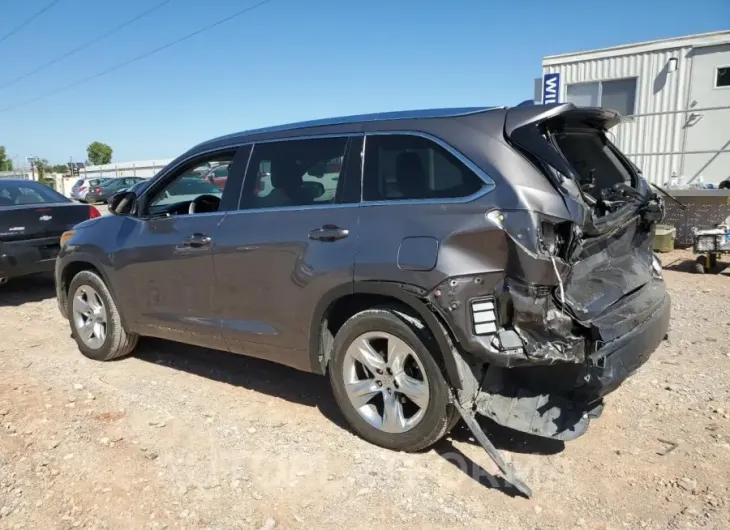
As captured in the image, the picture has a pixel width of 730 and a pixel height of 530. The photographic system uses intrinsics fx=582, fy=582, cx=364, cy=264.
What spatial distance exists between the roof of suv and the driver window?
22cm

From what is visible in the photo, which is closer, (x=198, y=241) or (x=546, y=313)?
(x=546, y=313)

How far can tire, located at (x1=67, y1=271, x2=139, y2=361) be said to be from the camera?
4.90 meters

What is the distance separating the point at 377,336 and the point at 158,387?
2130 mm

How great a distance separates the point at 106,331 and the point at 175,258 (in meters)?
1.25

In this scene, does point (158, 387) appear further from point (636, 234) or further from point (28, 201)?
point (28, 201)

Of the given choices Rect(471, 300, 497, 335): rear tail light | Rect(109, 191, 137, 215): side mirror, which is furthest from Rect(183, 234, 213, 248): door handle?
Rect(471, 300, 497, 335): rear tail light

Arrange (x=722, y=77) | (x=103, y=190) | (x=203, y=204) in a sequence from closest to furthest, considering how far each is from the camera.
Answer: (x=203, y=204), (x=722, y=77), (x=103, y=190)

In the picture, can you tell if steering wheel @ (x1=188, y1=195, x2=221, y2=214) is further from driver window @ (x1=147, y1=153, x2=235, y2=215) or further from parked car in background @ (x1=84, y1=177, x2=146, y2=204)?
parked car in background @ (x1=84, y1=177, x2=146, y2=204)

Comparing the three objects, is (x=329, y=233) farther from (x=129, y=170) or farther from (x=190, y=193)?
(x=129, y=170)

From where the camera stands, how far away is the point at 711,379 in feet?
14.2

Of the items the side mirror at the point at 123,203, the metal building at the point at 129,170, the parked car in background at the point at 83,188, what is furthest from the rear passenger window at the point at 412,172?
the metal building at the point at 129,170

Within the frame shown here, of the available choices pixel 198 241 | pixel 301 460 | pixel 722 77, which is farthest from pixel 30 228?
pixel 722 77

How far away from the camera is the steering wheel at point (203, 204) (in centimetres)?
458

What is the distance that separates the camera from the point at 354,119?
12.1 feet
